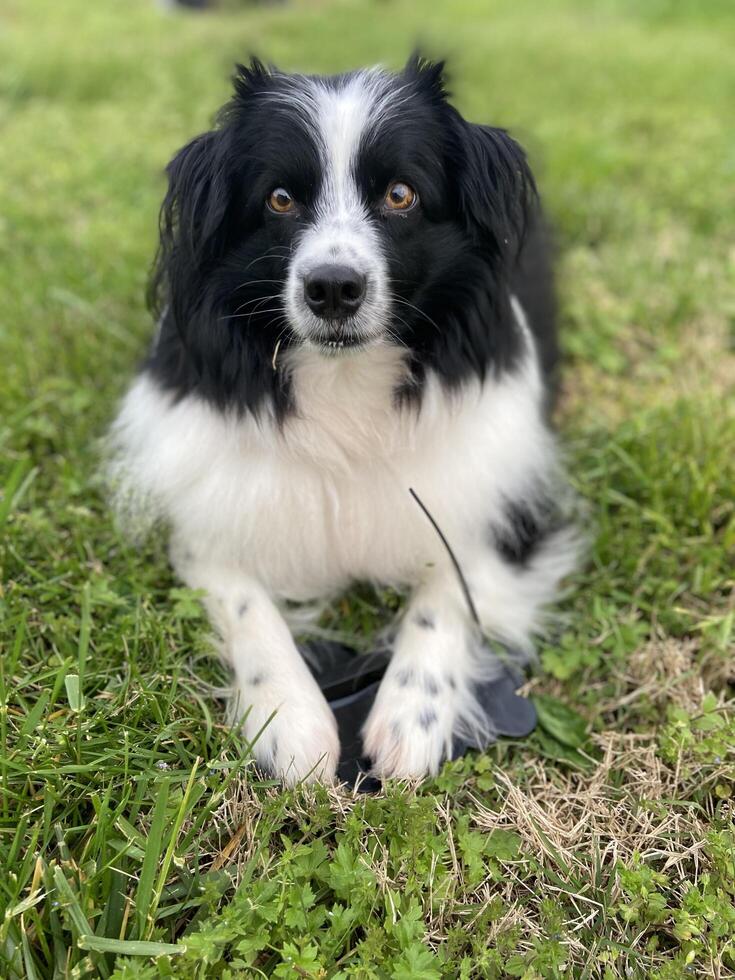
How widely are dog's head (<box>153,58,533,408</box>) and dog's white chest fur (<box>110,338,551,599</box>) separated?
0.12 m

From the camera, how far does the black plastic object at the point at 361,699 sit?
7.80 feet

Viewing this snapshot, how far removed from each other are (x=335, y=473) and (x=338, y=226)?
738mm

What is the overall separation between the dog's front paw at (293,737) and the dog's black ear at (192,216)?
44.8 inches

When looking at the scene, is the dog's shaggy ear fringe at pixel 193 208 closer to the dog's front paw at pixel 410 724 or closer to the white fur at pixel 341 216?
the white fur at pixel 341 216

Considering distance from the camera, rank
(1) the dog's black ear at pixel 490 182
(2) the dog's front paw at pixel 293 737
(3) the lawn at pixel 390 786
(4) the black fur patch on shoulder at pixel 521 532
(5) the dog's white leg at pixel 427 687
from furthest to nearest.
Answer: (4) the black fur patch on shoulder at pixel 521 532 → (1) the dog's black ear at pixel 490 182 → (5) the dog's white leg at pixel 427 687 → (2) the dog's front paw at pixel 293 737 → (3) the lawn at pixel 390 786

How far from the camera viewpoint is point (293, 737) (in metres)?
2.27

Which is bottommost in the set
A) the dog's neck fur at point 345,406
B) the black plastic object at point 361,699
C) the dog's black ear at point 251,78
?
the black plastic object at point 361,699

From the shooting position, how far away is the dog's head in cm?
234

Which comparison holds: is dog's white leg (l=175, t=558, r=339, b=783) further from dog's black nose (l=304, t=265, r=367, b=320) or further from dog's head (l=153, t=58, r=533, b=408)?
dog's black nose (l=304, t=265, r=367, b=320)

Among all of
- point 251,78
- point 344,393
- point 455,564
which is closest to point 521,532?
point 455,564

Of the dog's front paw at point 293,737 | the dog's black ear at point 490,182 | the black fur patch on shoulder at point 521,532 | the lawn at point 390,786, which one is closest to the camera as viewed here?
the lawn at point 390,786

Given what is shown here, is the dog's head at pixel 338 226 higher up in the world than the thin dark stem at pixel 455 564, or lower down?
higher up

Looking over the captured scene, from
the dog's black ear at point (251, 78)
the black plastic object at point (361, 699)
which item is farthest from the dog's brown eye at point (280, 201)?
the black plastic object at point (361, 699)

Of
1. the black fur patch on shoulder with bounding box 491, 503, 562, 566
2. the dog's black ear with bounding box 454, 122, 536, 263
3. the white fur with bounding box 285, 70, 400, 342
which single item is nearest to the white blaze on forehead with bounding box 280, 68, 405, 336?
the white fur with bounding box 285, 70, 400, 342
